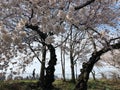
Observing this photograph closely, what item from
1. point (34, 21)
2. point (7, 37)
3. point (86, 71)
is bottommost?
point (86, 71)

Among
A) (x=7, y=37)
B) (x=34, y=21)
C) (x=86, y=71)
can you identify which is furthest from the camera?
(x=86, y=71)

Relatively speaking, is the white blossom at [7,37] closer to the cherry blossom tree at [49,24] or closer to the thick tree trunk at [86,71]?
the cherry blossom tree at [49,24]

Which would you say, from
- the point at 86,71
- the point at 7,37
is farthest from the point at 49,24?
the point at 86,71

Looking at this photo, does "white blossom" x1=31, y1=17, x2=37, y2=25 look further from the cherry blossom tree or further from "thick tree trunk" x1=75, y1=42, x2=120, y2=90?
"thick tree trunk" x1=75, y1=42, x2=120, y2=90

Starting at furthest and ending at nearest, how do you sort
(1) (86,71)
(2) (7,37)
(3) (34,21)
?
(1) (86,71), (3) (34,21), (2) (7,37)

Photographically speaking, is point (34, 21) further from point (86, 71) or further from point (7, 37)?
point (86, 71)

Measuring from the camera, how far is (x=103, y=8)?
936 inches

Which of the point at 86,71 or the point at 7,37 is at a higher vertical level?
the point at 7,37

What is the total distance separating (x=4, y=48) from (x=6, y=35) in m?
3.15

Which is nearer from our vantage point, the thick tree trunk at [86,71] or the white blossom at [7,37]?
the white blossom at [7,37]

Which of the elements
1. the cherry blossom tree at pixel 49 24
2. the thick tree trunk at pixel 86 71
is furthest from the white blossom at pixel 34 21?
the thick tree trunk at pixel 86 71

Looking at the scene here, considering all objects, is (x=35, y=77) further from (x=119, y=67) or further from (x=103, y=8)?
(x=103, y=8)

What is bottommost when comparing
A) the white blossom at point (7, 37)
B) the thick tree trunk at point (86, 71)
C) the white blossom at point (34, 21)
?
the thick tree trunk at point (86, 71)

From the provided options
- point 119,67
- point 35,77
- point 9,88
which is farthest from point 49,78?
point 119,67
